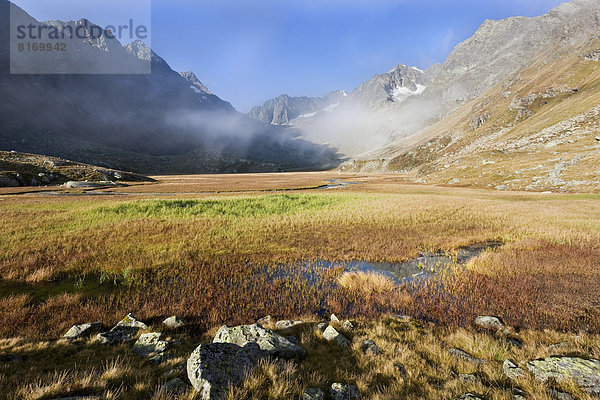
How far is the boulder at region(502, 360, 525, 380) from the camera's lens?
15.5 feet

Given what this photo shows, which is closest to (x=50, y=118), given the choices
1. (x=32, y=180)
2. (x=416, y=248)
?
(x=32, y=180)

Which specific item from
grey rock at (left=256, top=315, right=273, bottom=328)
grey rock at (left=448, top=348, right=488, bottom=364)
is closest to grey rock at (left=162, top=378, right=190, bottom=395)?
grey rock at (left=256, top=315, right=273, bottom=328)

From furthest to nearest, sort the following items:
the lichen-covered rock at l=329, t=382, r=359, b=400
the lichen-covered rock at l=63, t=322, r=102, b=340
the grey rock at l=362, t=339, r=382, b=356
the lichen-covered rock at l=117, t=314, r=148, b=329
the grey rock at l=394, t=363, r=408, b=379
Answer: the lichen-covered rock at l=117, t=314, r=148, b=329, the lichen-covered rock at l=63, t=322, r=102, b=340, the grey rock at l=362, t=339, r=382, b=356, the grey rock at l=394, t=363, r=408, b=379, the lichen-covered rock at l=329, t=382, r=359, b=400

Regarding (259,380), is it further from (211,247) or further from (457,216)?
(457,216)

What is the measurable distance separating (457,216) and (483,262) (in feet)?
49.4

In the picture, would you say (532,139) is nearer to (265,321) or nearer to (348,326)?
(348,326)

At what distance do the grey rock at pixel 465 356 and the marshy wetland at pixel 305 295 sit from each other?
0.24 m

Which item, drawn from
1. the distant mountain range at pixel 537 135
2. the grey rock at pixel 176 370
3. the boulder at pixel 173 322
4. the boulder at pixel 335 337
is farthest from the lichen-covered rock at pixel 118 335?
the distant mountain range at pixel 537 135

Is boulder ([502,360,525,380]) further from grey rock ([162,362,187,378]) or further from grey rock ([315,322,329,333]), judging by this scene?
grey rock ([162,362,187,378])

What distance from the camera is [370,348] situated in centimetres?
582

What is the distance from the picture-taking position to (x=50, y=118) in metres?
192

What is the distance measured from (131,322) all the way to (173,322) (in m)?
1.13

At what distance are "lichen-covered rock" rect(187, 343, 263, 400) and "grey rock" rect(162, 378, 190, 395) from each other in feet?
0.41

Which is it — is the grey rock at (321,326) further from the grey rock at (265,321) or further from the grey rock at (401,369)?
the grey rock at (401,369)
